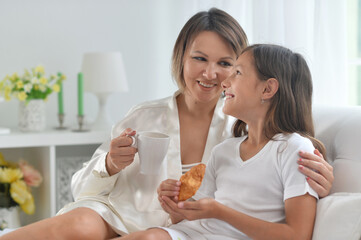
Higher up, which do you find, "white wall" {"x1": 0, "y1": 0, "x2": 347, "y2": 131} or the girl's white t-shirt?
"white wall" {"x1": 0, "y1": 0, "x2": 347, "y2": 131}

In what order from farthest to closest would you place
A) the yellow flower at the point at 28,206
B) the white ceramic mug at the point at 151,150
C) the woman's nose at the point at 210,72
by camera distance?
the yellow flower at the point at 28,206
the woman's nose at the point at 210,72
the white ceramic mug at the point at 151,150

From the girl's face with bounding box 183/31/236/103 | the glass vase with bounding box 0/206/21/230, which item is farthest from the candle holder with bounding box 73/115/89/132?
the girl's face with bounding box 183/31/236/103

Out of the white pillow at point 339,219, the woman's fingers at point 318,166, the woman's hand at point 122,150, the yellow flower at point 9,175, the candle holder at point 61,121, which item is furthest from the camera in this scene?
the candle holder at point 61,121

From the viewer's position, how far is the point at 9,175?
113 inches

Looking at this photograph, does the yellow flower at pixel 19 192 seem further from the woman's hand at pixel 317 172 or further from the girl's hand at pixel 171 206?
the woman's hand at pixel 317 172

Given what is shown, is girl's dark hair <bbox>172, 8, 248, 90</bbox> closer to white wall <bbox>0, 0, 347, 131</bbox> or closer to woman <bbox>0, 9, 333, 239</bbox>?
woman <bbox>0, 9, 333, 239</bbox>

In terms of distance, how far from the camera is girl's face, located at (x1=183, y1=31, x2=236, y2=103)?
1.91 m

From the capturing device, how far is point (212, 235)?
148 cm

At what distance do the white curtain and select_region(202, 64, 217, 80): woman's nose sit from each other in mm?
417

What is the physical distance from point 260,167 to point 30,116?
1.88 m

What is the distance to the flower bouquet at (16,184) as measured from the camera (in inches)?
114

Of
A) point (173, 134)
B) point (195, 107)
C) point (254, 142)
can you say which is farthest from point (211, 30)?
point (254, 142)

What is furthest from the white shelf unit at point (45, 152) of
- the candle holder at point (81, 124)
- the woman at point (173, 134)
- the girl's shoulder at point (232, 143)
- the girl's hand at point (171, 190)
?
the girl's hand at point (171, 190)

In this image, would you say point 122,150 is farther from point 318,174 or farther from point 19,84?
point 19,84
